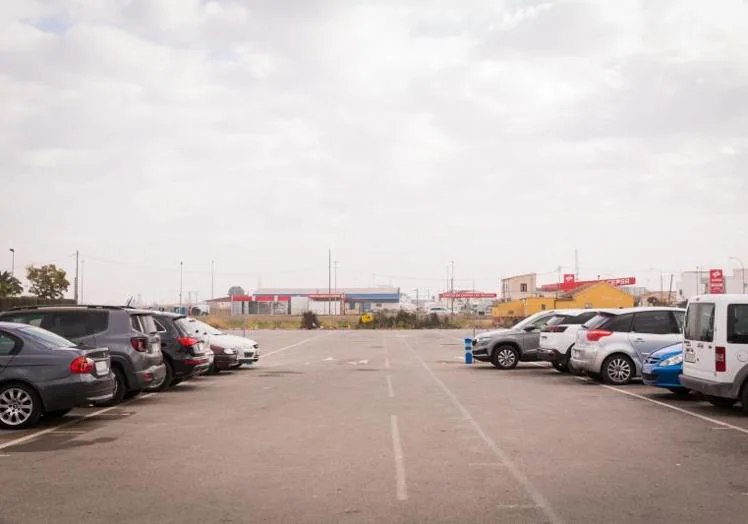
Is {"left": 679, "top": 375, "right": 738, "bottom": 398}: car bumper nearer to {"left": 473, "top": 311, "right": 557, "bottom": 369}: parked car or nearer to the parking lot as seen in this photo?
the parking lot

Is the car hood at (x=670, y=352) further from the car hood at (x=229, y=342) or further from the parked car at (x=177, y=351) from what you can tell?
the car hood at (x=229, y=342)

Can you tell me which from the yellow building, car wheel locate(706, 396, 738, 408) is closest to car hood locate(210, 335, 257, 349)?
car wheel locate(706, 396, 738, 408)

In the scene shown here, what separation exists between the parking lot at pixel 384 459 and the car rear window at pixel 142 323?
53.9 inches

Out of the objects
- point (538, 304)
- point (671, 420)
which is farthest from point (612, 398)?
point (538, 304)

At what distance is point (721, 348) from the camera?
12.6 meters

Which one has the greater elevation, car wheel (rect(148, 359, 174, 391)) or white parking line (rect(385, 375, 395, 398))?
car wheel (rect(148, 359, 174, 391))

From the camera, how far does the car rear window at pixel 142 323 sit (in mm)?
14802

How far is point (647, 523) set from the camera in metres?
6.27

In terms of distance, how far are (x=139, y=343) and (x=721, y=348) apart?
9.98 m

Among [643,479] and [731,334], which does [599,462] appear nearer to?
[643,479]

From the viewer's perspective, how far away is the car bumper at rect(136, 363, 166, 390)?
14383 millimetres

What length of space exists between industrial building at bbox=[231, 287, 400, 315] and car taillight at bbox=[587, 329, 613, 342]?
334ft

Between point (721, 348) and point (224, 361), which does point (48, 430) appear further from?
point (224, 361)

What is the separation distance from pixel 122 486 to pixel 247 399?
777 centimetres
